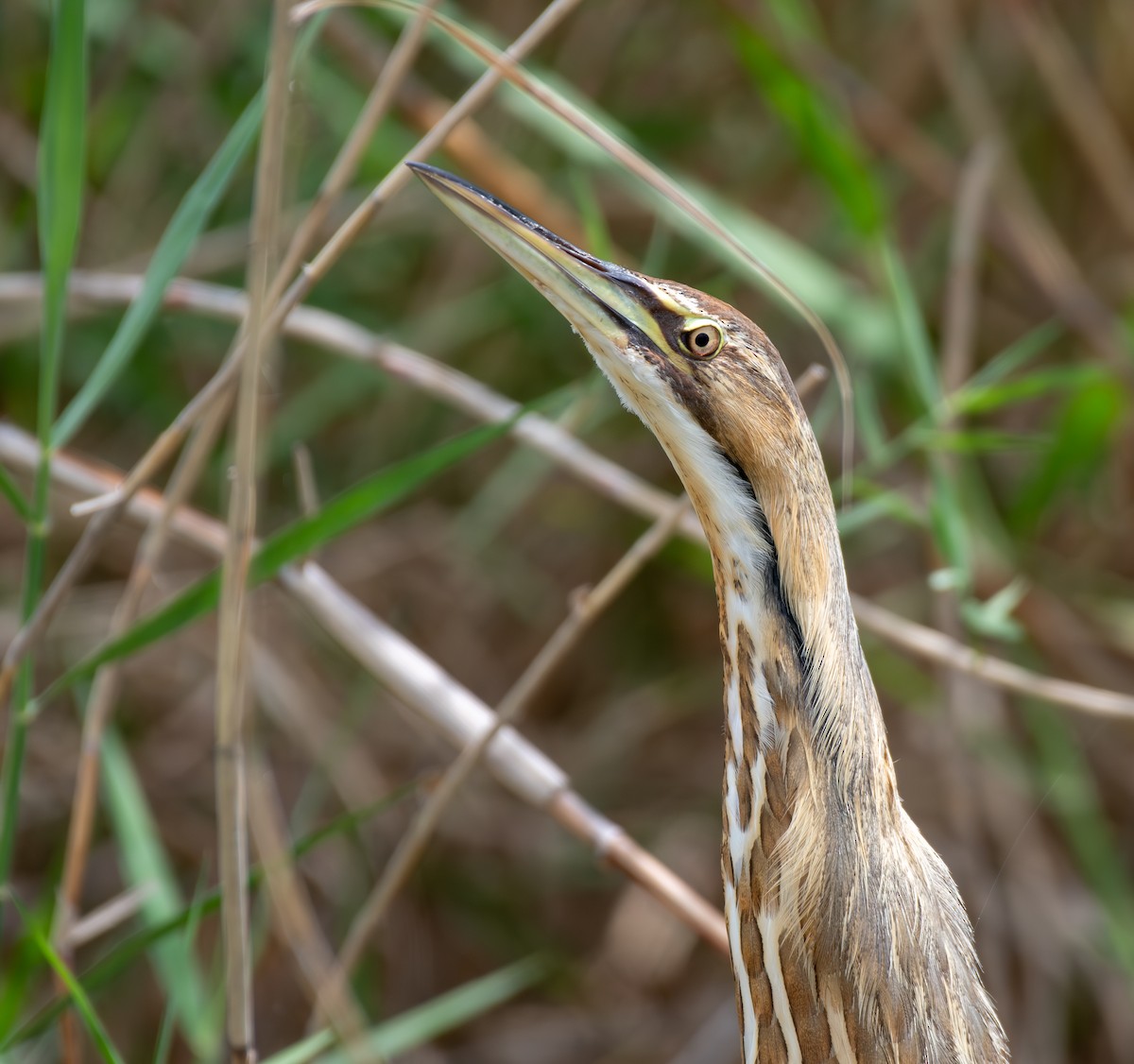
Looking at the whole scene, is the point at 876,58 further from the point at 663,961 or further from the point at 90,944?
the point at 90,944

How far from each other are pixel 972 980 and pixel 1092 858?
0.97 meters

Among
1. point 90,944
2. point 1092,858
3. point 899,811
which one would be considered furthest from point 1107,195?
point 90,944

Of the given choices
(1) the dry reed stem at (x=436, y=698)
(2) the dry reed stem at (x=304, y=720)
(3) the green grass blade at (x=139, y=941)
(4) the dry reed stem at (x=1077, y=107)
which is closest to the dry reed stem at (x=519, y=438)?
(1) the dry reed stem at (x=436, y=698)

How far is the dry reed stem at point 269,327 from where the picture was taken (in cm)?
100

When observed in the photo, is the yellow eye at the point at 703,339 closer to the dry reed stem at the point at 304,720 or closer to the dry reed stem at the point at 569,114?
the dry reed stem at the point at 569,114

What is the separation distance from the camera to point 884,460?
4.30 ft

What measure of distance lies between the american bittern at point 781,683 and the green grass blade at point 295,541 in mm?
186

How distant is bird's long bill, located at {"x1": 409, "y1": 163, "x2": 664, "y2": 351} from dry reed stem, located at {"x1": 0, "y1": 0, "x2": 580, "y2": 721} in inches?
3.2

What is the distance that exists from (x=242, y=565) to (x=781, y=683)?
36 centimetres

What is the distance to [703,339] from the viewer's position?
0.93 m

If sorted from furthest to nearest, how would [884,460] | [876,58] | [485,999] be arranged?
1. [876,58]
2. [485,999]
3. [884,460]

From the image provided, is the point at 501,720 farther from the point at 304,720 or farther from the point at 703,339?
the point at 304,720

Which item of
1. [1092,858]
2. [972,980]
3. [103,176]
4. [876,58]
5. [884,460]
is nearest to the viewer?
[972,980]

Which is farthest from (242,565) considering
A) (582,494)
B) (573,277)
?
(582,494)
